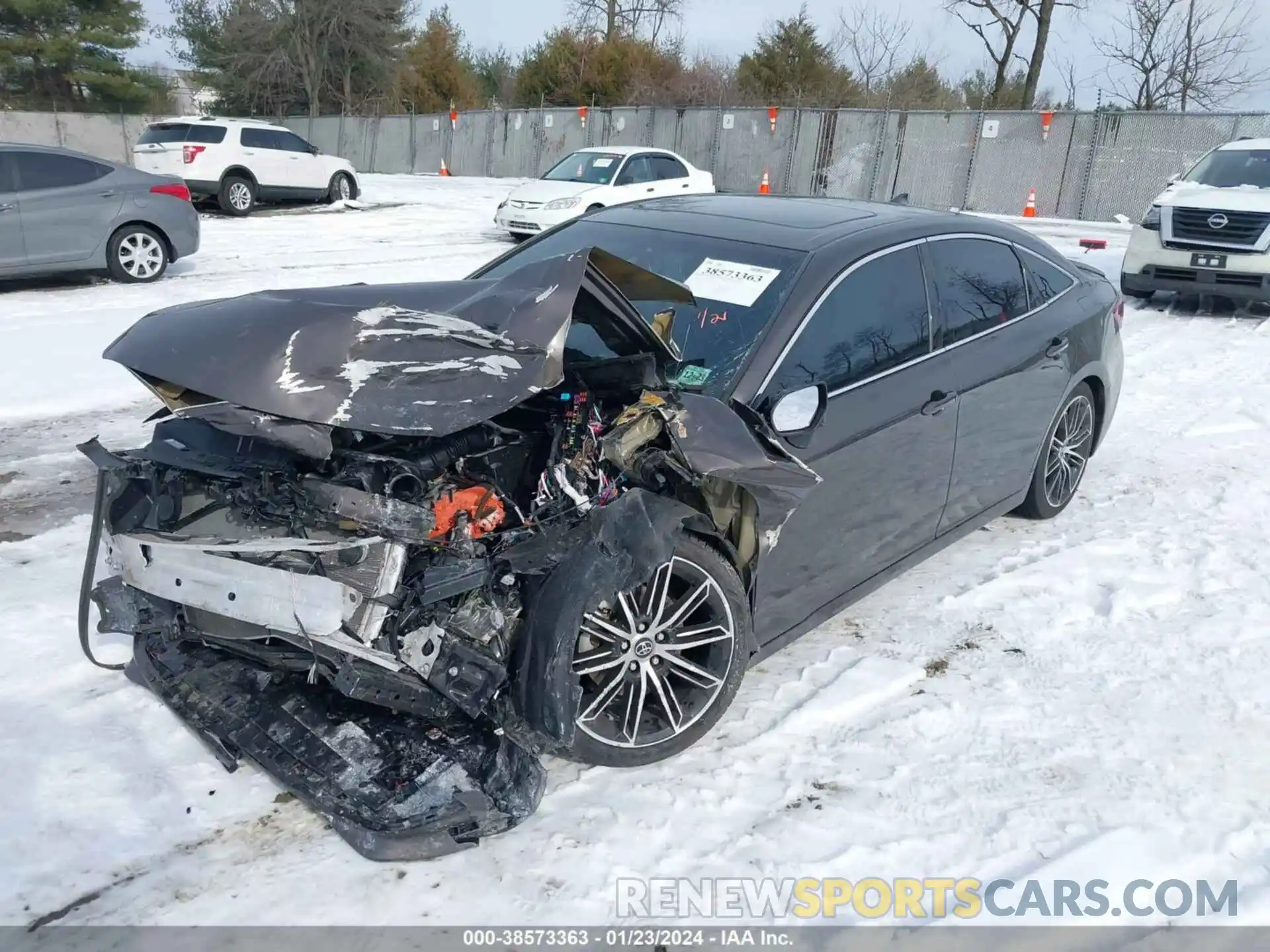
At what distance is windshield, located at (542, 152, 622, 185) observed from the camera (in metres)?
16.0

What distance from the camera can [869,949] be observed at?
2527 millimetres

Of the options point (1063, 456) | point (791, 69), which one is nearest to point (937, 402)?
point (1063, 456)

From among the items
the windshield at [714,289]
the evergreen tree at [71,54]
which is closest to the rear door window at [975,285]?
the windshield at [714,289]

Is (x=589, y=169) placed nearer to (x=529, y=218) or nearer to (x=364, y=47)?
(x=529, y=218)

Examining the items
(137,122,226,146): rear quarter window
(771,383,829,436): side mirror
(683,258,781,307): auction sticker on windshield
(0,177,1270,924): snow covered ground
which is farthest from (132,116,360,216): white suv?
(771,383,829,436): side mirror

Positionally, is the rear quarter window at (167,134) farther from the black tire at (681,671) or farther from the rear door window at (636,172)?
the black tire at (681,671)

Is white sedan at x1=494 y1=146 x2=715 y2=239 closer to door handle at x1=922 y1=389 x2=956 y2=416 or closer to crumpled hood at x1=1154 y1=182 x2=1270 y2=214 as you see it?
crumpled hood at x1=1154 y1=182 x2=1270 y2=214

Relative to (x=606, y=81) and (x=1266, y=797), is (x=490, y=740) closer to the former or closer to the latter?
(x=1266, y=797)

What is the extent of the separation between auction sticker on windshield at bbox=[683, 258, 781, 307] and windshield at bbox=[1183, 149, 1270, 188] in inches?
406

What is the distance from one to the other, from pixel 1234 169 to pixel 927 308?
398 inches

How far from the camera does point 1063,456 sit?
5.18 meters

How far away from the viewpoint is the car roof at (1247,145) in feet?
38.6

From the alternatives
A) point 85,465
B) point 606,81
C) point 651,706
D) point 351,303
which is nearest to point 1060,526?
point 651,706

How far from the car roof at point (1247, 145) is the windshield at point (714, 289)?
11036 mm
